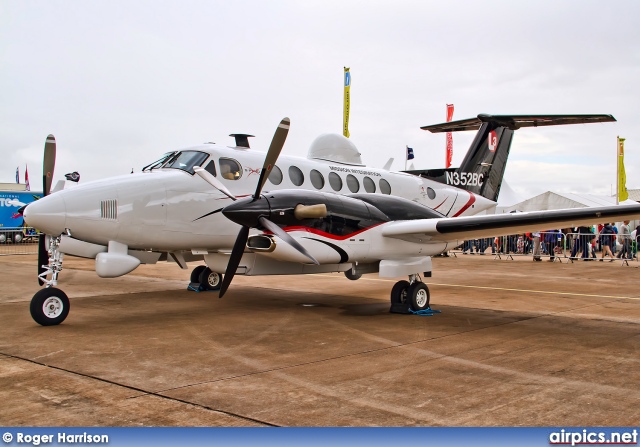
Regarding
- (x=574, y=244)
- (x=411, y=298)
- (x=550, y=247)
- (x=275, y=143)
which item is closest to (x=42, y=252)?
(x=275, y=143)

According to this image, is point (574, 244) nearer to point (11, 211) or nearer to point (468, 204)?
point (468, 204)

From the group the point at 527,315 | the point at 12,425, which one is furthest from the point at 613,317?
the point at 12,425

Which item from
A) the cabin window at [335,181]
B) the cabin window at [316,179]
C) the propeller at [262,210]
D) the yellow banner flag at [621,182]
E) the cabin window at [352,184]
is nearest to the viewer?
the propeller at [262,210]

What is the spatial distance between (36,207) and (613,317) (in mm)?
9635

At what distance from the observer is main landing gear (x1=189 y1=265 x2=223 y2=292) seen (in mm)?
13797

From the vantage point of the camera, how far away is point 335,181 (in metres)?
12.4

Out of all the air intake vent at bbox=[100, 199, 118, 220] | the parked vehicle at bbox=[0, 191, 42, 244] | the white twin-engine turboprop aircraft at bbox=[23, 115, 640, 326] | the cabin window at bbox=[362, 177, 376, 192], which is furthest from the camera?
the parked vehicle at bbox=[0, 191, 42, 244]

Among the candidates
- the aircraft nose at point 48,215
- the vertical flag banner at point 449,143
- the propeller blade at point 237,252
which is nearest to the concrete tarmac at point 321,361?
the propeller blade at point 237,252

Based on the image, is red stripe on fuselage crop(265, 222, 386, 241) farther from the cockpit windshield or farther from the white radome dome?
the white radome dome

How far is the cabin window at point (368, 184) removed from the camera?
42.9ft

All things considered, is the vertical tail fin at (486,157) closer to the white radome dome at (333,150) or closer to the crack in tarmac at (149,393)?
the white radome dome at (333,150)

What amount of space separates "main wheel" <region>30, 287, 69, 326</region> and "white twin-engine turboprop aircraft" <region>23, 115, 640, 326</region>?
0.01 metres

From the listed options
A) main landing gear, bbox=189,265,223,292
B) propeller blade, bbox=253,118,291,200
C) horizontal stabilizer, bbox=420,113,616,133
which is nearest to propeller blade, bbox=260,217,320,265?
propeller blade, bbox=253,118,291,200

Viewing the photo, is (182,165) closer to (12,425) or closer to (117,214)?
(117,214)
